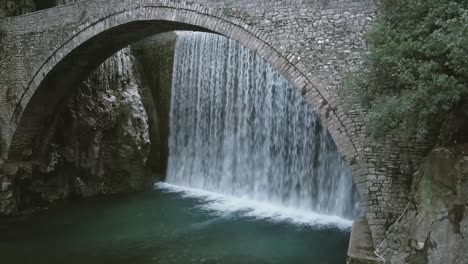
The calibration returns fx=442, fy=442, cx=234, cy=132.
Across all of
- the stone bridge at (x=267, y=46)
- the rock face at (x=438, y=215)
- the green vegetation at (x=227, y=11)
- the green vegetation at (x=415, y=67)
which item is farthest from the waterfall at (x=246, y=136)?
the green vegetation at (x=415, y=67)

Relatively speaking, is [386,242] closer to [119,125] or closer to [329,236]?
[329,236]

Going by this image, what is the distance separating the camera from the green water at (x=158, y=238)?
10055 millimetres

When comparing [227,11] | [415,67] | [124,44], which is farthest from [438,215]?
[124,44]

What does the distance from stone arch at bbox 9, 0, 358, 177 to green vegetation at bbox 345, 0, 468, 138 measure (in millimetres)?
1014

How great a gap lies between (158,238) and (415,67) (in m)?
7.83

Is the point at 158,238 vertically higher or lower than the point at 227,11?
lower

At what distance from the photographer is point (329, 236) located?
11.2 m

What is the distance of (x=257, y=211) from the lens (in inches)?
533

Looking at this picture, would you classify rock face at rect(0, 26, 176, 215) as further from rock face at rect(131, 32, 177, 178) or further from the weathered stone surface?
the weathered stone surface

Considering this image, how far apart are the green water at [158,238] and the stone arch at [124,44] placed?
300 cm

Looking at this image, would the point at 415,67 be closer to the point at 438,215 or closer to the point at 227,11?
the point at 438,215

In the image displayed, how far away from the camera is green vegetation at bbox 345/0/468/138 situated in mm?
5602

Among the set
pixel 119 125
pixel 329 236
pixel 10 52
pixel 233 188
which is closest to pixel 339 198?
pixel 329 236

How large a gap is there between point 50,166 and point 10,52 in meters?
3.69
